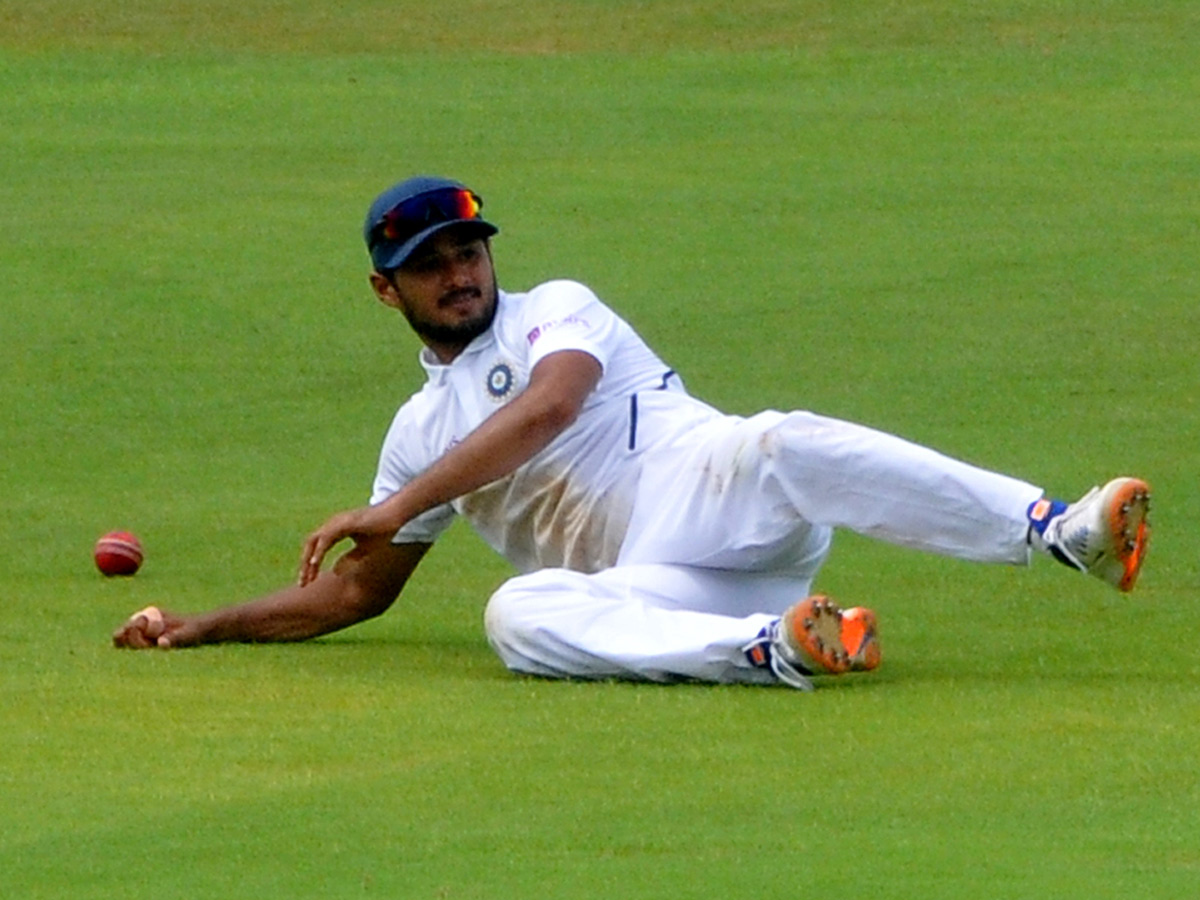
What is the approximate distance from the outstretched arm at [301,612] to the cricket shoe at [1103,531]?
186 cm

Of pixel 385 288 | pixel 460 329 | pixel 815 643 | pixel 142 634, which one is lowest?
pixel 142 634

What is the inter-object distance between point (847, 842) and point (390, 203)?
279 cm

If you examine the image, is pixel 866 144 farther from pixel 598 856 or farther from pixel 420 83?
pixel 598 856

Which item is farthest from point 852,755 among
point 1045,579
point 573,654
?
point 1045,579

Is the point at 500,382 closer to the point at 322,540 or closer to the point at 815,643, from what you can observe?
the point at 322,540

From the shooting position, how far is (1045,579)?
8.81 meters

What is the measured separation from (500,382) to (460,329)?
176 millimetres

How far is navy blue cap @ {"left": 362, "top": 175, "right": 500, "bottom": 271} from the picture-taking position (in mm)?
7281

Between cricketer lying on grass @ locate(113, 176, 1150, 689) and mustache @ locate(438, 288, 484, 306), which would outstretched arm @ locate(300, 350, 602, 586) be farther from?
mustache @ locate(438, 288, 484, 306)

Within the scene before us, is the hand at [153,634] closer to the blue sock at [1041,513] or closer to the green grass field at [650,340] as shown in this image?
the green grass field at [650,340]

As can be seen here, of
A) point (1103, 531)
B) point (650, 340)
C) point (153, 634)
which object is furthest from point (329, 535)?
point (650, 340)

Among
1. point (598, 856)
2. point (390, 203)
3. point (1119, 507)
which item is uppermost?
point (390, 203)

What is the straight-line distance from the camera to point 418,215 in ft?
24.0

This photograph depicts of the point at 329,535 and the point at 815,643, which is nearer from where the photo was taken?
the point at 815,643
